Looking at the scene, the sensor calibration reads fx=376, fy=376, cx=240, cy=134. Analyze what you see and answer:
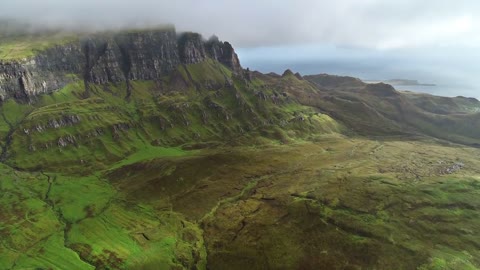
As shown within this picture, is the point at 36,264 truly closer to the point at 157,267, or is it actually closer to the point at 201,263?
the point at 157,267

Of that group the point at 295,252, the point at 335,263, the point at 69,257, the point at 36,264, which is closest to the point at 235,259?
the point at 295,252

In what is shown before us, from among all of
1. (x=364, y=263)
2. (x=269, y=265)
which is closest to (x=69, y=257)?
(x=269, y=265)

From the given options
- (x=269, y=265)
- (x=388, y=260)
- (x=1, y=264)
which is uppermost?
(x=388, y=260)

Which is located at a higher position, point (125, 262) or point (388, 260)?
point (388, 260)

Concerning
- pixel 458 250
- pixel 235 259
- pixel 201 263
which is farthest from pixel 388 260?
pixel 201 263

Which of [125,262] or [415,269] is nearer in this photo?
[415,269]

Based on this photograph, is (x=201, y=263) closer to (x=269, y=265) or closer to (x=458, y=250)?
(x=269, y=265)

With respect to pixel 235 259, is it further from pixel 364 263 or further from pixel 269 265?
pixel 364 263

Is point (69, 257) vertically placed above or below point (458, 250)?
below

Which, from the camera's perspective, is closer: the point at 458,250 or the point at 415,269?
the point at 415,269
